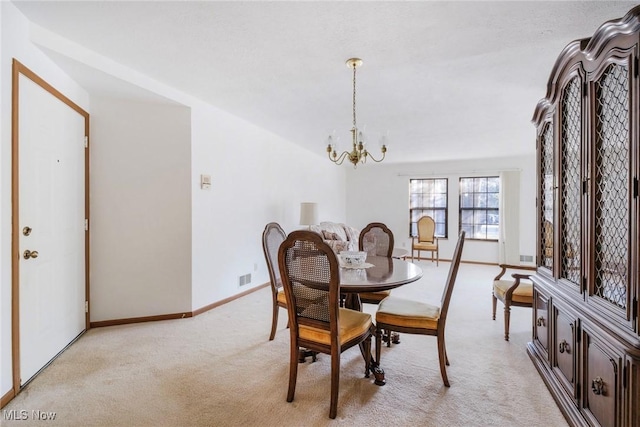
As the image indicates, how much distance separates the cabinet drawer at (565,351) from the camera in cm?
174

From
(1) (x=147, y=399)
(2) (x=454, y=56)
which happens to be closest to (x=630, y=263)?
(2) (x=454, y=56)

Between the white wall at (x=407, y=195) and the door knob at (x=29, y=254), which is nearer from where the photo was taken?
the door knob at (x=29, y=254)

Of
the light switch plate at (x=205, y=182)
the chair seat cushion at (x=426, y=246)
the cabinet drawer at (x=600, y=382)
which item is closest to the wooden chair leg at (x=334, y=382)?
the cabinet drawer at (x=600, y=382)

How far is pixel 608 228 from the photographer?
149 cm

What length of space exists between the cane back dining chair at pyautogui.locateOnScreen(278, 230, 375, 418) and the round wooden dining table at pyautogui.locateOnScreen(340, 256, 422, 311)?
22cm

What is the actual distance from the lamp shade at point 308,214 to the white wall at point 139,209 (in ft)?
7.31

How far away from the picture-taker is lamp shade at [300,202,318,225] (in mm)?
5219

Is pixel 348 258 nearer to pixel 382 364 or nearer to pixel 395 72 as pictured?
pixel 382 364

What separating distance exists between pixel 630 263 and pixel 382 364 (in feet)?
5.38

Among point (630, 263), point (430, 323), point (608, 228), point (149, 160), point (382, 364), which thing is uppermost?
point (149, 160)

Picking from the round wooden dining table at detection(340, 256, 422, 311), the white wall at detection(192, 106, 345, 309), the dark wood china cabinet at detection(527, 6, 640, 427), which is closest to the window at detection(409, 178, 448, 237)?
the white wall at detection(192, 106, 345, 309)

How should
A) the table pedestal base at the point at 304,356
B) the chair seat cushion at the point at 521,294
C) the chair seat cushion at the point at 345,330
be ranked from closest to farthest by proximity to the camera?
the chair seat cushion at the point at 345,330, the table pedestal base at the point at 304,356, the chair seat cushion at the point at 521,294

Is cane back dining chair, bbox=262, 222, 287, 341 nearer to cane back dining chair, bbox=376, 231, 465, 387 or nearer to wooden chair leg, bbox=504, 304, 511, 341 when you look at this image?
cane back dining chair, bbox=376, 231, 465, 387

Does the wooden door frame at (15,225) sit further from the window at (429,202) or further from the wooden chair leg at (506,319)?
the window at (429,202)
